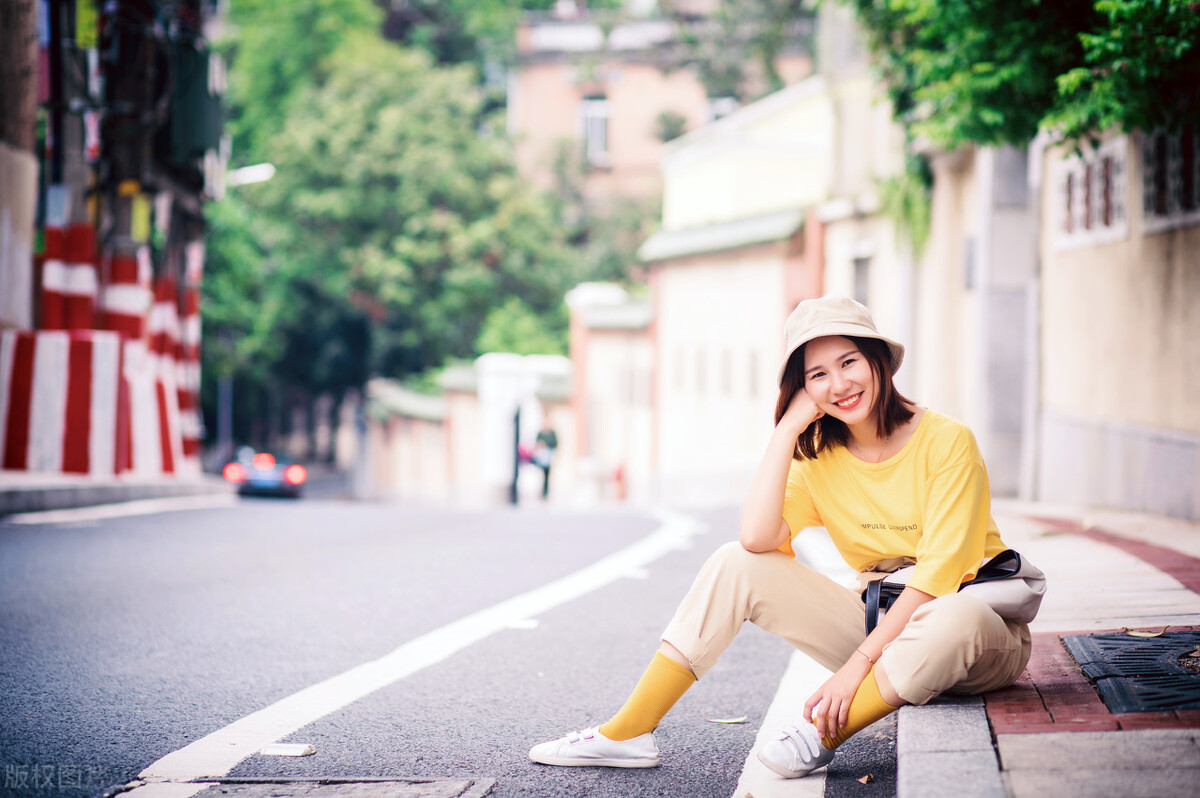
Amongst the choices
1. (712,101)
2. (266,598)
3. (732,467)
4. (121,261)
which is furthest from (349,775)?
(712,101)

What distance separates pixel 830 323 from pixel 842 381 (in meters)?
0.17

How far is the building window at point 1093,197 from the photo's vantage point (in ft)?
38.5

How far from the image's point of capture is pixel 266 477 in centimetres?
3262

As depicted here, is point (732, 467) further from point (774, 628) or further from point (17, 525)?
point (774, 628)

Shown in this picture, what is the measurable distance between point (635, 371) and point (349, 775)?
27499 mm

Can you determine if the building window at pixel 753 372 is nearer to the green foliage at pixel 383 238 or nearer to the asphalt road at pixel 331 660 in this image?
the green foliage at pixel 383 238

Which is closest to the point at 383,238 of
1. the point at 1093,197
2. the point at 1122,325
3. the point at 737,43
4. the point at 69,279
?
the point at 737,43

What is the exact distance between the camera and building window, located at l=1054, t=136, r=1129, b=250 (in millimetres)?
11727

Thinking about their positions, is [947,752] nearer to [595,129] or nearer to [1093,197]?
[1093,197]

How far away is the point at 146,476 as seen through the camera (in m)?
16.6

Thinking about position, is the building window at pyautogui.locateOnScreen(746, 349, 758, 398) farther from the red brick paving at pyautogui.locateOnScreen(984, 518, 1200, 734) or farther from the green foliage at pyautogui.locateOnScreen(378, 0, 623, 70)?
the red brick paving at pyautogui.locateOnScreen(984, 518, 1200, 734)

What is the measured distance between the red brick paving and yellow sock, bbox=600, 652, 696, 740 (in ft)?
A: 2.87

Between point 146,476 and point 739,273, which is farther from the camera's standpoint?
point 739,273

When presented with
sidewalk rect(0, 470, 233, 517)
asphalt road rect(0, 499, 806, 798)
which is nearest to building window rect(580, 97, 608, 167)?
sidewalk rect(0, 470, 233, 517)
